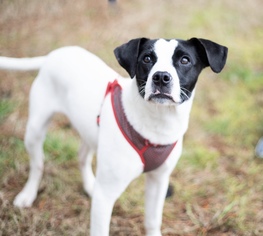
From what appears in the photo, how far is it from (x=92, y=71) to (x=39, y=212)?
1.23 meters

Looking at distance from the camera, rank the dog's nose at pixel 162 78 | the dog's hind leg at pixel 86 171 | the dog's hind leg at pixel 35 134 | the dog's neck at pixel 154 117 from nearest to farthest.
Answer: the dog's nose at pixel 162 78 → the dog's neck at pixel 154 117 → the dog's hind leg at pixel 35 134 → the dog's hind leg at pixel 86 171

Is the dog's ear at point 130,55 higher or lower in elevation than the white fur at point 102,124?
higher

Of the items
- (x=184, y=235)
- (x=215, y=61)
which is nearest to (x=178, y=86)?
(x=215, y=61)

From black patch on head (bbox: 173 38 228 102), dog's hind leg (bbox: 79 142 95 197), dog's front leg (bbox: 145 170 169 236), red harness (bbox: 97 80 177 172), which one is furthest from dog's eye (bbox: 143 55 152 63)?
dog's hind leg (bbox: 79 142 95 197)

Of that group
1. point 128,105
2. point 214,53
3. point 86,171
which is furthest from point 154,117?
point 86,171

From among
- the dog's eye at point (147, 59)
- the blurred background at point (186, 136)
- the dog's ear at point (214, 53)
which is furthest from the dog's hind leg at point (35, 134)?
the dog's ear at point (214, 53)

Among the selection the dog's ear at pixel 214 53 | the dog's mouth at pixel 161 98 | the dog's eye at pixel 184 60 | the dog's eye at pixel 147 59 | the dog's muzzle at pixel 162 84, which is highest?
the dog's ear at pixel 214 53

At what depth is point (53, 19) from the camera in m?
6.48

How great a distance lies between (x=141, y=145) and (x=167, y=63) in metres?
0.52

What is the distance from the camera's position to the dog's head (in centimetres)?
225

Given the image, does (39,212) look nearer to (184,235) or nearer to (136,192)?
(136,192)

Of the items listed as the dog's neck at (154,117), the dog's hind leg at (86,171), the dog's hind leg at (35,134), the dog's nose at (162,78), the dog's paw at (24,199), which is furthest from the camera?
the dog's hind leg at (86,171)

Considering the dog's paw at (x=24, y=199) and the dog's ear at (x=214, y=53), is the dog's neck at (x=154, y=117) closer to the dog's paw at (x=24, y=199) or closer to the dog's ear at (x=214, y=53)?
the dog's ear at (x=214, y=53)

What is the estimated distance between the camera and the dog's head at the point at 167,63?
7.39ft
